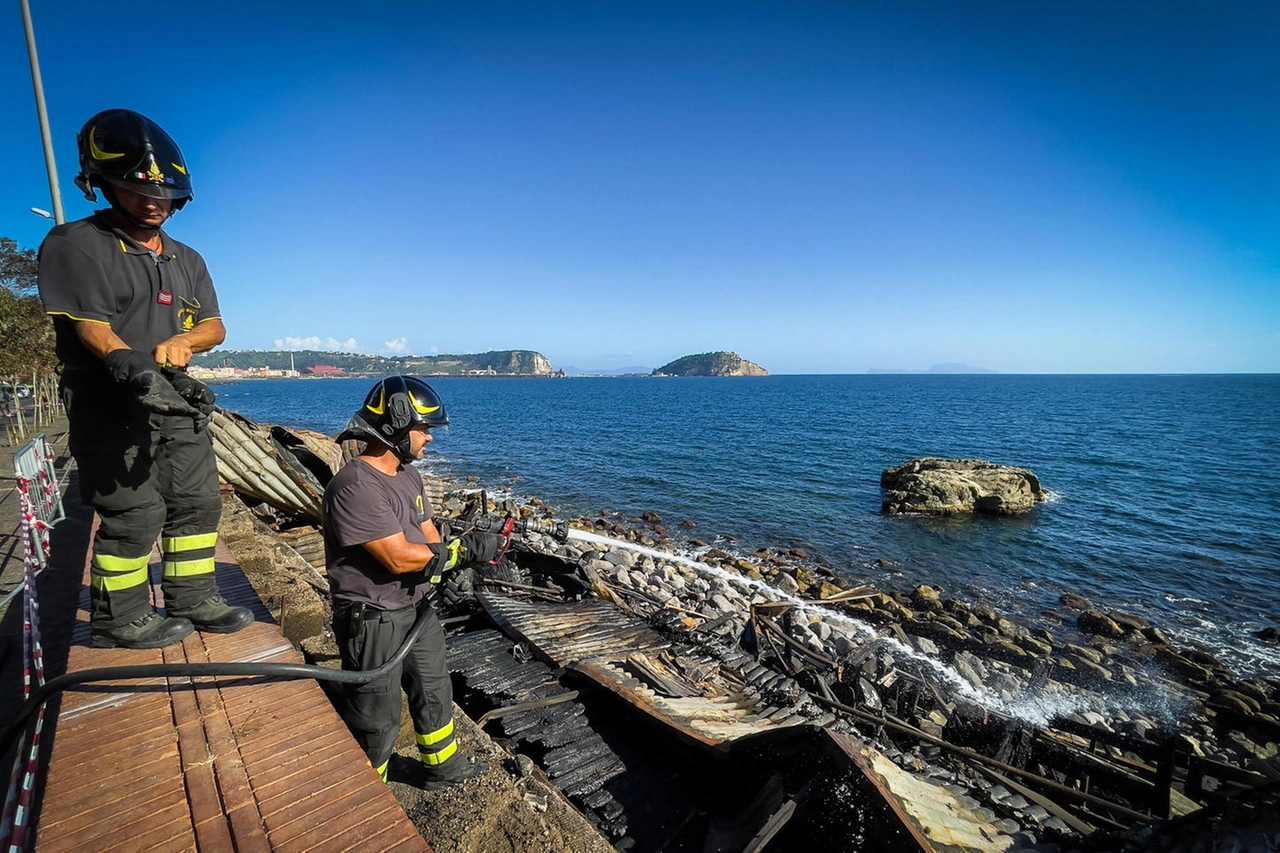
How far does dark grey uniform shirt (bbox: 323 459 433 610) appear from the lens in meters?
3.19

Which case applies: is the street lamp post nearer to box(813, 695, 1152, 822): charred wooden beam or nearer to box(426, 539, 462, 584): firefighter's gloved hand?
box(426, 539, 462, 584): firefighter's gloved hand

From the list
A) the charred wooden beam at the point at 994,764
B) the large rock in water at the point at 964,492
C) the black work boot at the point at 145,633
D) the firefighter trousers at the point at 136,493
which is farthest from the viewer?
the large rock in water at the point at 964,492

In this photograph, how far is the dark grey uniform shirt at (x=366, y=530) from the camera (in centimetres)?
319

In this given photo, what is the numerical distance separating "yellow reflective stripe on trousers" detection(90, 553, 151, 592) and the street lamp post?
8940 millimetres

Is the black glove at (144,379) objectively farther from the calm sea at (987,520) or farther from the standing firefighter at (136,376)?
the calm sea at (987,520)

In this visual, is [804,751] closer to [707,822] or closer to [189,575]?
[707,822]

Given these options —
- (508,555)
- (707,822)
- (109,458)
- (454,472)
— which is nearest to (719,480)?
(454,472)

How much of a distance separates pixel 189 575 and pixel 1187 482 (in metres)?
48.9

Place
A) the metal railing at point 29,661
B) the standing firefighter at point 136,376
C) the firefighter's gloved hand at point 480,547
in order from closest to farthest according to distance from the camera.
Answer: the metal railing at point 29,661, the standing firefighter at point 136,376, the firefighter's gloved hand at point 480,547

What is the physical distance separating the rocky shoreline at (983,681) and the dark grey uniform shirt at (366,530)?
2.01m

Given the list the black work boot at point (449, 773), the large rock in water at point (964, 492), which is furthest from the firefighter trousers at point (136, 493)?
the large rock in water at point (964, 492)

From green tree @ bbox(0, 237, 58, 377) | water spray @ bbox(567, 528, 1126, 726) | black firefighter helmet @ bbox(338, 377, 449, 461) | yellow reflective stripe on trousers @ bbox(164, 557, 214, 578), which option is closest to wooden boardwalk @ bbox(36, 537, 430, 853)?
yellow reflective stripe on trousers @ bbox(164, 557, 214, 578)

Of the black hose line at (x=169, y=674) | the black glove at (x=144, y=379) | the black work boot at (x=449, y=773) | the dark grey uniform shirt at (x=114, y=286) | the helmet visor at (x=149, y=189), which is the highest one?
the helmet visor at (x=149, y=189)

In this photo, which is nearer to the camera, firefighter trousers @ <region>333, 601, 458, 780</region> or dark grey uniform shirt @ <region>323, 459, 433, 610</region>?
dark grey uniform shirt @ <region>323, 459, 433, 610</region>
